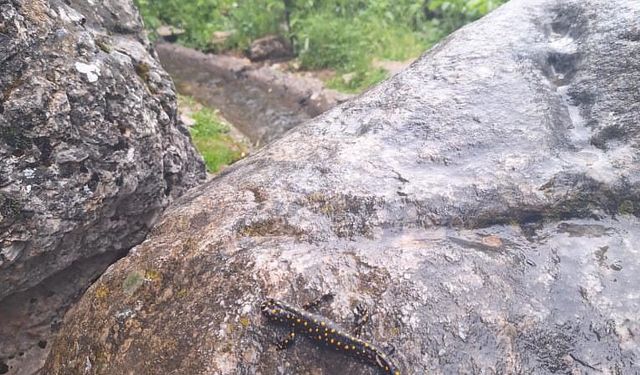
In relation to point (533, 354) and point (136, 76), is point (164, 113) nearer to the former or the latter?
point (136, 76)

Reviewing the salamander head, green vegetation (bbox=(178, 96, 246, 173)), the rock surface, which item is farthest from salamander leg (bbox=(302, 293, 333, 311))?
green vegetation (bbox=(178, 96, 246, 173))

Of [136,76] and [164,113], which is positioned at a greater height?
[136,76]

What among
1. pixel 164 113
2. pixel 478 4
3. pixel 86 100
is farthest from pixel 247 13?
pixel 86 100

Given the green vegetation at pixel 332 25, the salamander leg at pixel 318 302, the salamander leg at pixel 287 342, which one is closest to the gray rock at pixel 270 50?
the green vegetation at pixel 332 25

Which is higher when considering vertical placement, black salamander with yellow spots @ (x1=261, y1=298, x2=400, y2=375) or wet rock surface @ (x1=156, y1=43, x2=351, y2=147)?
black salamander with yellow spots @ (x1=261, y1=298, x2=400, y2=375)

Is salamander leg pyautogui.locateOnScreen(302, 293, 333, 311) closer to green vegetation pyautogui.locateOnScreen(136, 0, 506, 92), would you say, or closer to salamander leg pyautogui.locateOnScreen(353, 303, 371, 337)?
salamander leg pyautogui.locateOnScreen(353, 303, 371, 337)

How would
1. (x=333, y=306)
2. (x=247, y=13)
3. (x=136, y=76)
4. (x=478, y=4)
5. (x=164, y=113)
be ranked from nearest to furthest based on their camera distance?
(x=333, y=306) → (x=136, y=76) → (x=164, y=113) → (x=478, y=4) → (x=247, y=13)

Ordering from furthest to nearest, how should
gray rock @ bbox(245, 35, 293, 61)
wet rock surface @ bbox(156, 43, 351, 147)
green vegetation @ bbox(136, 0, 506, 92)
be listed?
1. gray rock @ bbox(245, 35, 293, 61)
2. green vegetation @ bbox(136, 0, 506, 92)
3. wet rock surface @ bbox(156, 43, 351, 147)
